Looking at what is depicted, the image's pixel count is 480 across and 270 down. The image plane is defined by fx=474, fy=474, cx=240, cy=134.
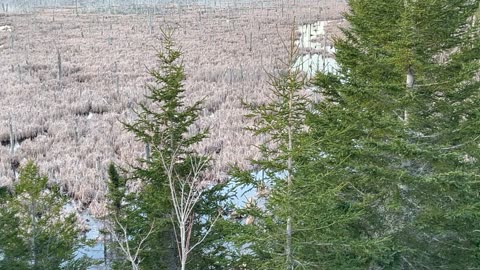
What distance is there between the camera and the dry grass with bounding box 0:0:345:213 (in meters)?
20.3

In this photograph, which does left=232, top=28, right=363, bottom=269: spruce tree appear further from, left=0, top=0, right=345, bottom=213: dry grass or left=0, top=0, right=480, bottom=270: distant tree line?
left=0, top=0, right=345, bottom=213: dry grass

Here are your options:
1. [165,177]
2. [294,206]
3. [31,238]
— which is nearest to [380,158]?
[294,206]

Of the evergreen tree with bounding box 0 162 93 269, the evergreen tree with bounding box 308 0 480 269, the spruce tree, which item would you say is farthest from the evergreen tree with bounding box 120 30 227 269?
the evergreen tree with bounding box 308 0 480 269

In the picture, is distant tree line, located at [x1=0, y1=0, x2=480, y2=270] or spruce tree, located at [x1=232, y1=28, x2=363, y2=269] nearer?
spruce tree, located at [x1=232, y1=28, x2=363, y2=269]

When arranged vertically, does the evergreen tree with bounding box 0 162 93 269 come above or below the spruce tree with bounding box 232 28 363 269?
below

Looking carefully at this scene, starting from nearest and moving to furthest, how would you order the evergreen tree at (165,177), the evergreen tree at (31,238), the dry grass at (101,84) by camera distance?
the evergreen tree at (165,177) → the evergreen tree at (31,238) → the dry grass at (101,84)

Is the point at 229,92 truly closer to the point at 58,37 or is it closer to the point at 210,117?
the point at 210,117

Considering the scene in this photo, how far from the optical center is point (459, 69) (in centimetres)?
666

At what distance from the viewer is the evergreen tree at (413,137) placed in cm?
635

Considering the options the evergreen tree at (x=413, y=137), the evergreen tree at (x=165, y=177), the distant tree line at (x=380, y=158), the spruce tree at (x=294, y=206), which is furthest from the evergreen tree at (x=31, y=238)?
the evergreen tree at (x=413, y=137)

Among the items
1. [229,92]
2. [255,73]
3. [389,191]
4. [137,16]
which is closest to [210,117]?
[229,92]

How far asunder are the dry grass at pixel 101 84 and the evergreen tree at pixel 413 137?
206cm

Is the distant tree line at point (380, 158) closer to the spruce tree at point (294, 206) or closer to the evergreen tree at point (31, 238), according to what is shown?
the spruce tree at point (294, 206)

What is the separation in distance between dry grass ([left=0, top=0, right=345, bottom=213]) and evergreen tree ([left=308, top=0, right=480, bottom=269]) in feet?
6.76
